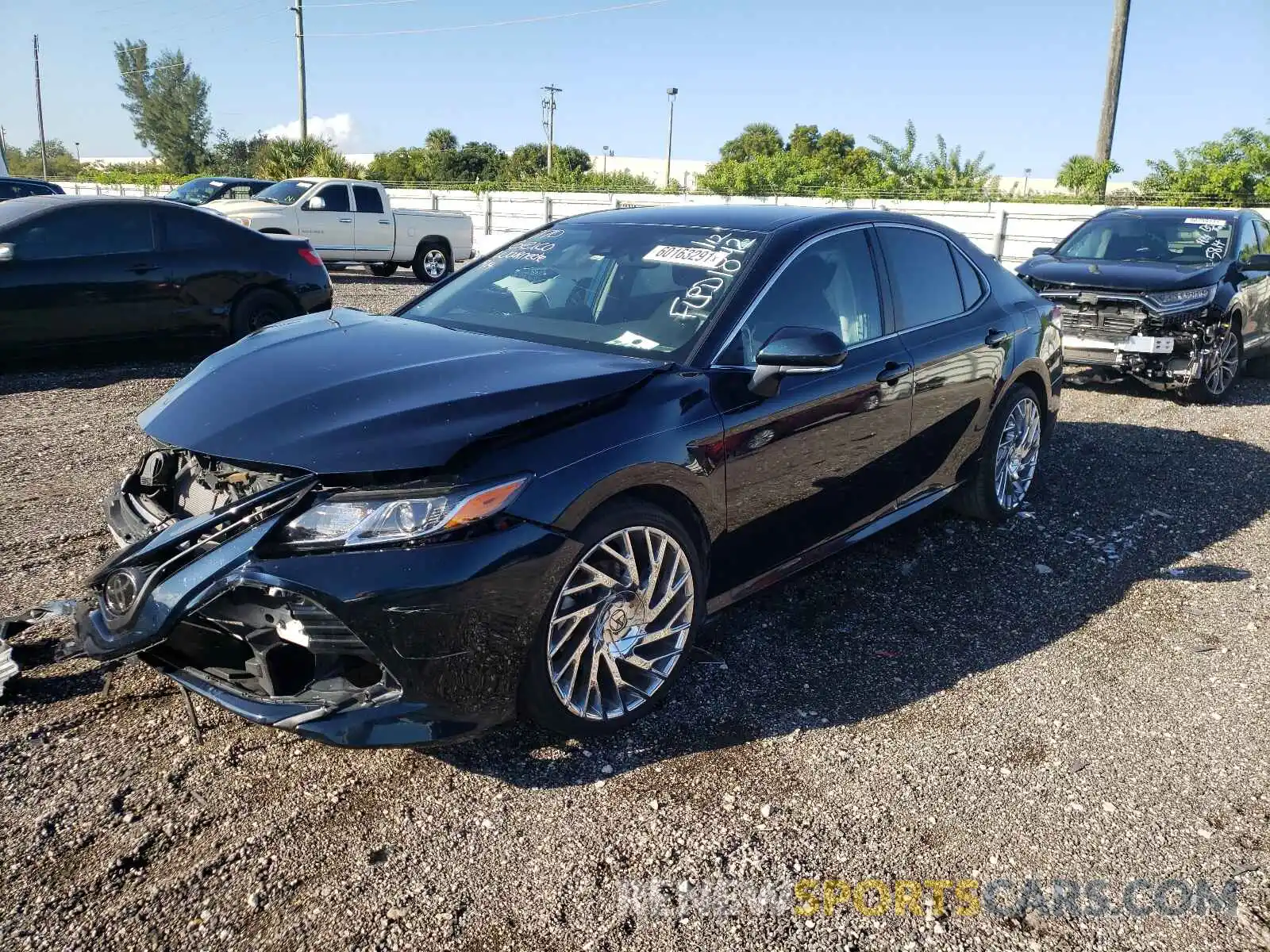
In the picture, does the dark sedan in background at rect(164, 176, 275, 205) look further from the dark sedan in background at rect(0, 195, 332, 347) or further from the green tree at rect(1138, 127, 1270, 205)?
the green tree at rect(1138, 127, 1270, 205)

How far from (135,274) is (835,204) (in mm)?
12333

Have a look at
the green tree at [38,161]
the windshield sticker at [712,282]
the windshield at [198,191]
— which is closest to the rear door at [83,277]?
the windshield sticker at [712,282]

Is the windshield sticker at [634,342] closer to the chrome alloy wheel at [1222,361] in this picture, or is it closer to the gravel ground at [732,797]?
the gravel ground at [732,797]

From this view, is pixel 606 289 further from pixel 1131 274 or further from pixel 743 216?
pixel 1131 274

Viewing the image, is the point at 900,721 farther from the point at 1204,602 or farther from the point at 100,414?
the point at 100,414

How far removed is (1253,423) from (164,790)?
28.9ft

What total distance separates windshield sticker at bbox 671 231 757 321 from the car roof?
159 mm

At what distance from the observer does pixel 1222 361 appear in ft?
30.0

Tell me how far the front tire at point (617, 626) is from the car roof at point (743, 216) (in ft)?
4.88

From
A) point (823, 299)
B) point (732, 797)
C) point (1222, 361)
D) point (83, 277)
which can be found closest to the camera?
point (732, 797)

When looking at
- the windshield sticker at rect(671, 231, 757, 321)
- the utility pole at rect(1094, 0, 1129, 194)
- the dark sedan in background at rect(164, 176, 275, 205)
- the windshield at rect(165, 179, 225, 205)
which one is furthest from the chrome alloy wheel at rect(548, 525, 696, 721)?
the utility pole at rect(1094, 0, 1129, 194)

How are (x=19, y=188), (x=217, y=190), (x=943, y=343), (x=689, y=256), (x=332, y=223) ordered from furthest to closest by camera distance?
(x=217, y=190) < (x=332, y=223) < (x=19, y=188) < (x=943, y=343) < (x=689, y=256)

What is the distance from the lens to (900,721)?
3479mm

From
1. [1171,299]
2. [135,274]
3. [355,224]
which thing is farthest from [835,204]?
[135,274]
